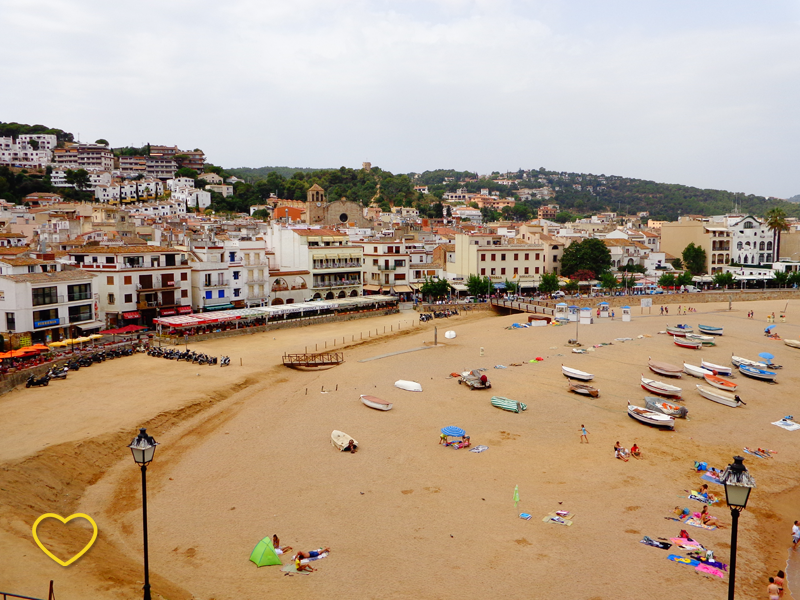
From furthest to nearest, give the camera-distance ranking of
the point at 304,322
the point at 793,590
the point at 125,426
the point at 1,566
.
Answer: the point at 304,322
the point at 125,426
the point at 793,590
the point at 1,566

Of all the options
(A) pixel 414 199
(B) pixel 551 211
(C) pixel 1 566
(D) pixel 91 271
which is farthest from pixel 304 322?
(B) pixel 551 211

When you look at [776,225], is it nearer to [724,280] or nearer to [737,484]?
[724,280]

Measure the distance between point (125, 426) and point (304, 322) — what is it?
967 inches

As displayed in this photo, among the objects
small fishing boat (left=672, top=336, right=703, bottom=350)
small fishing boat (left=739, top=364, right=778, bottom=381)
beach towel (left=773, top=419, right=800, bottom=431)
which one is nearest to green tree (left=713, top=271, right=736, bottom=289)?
A: small fishing boat (left=672, top=336, right=703, bottom=350)

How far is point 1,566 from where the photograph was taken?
12.6 metres

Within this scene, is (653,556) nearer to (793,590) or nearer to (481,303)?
(793,590)

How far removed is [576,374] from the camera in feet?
98.2

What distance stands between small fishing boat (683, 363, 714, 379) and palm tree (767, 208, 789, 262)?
57569mm

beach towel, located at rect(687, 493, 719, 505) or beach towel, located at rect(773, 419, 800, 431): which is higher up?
beach towel, located at rect(773, 419, 800, 431)

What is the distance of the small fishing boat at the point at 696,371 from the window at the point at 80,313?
34.7 metres

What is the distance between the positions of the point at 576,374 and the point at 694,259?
55.5 metres

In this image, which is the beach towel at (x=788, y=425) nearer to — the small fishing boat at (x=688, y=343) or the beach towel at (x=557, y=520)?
the small fishing boat at (x=688, y=343)

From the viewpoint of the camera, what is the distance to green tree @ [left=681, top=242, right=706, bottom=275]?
77062 mm

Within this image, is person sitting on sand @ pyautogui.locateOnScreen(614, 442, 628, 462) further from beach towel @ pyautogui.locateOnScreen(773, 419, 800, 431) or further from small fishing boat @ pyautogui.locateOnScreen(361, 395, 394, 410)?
small fishing boat @ pyautogui.locateOnScreen(361, 395, 394, 410)
